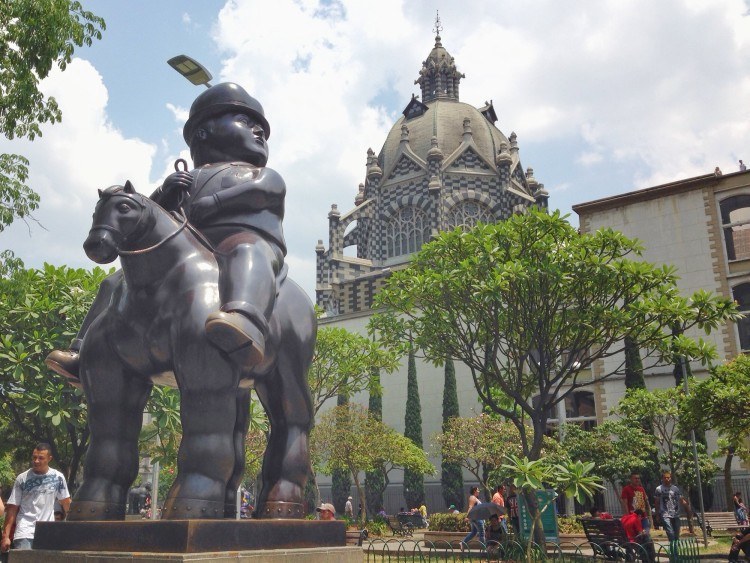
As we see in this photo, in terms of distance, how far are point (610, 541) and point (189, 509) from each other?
9098 mm

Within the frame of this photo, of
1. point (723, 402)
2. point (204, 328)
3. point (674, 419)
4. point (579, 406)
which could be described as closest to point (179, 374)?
point (204, 328)

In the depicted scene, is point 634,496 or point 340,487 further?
point 340,487

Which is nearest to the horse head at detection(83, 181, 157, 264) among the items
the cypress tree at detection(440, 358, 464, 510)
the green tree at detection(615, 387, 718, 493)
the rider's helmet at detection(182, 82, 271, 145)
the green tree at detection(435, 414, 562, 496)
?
the rider's helmet at detection(182, 82, 271, 145)

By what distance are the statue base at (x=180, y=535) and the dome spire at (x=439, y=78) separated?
5729cm

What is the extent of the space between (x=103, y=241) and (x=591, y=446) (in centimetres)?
2461

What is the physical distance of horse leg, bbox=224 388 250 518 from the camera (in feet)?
15.1

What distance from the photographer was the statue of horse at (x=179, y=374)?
4.12 m

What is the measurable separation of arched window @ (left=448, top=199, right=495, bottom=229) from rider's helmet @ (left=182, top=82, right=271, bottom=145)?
4249 cm

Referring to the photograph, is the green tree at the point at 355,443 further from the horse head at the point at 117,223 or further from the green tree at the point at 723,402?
the horse head at the point at 117,223

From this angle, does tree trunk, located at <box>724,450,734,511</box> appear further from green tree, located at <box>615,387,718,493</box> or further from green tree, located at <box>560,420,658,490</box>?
green tree, located at <box>560,420,658,490</box>

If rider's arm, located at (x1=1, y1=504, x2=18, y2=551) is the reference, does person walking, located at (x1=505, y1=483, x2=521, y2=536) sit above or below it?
below

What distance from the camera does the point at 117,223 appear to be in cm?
428

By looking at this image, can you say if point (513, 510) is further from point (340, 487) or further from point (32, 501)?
point (340, 487)

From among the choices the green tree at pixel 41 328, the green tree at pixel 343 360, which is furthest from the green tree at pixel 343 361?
the green tree at pixel 41 328
